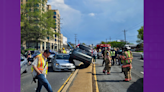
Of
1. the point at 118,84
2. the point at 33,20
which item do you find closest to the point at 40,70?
the point at 118,84

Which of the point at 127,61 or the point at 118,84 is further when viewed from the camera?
the point at 127,61

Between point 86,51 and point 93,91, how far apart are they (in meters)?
9.61

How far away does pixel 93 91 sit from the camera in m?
6.48

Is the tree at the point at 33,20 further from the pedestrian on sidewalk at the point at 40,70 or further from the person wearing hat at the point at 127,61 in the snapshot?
the pedestrian on sidewalk at the point at 40,70
